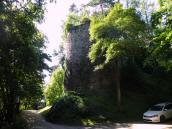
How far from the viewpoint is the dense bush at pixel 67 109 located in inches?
1125

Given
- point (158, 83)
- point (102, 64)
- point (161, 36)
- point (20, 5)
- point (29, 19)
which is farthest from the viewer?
point (158, 83)

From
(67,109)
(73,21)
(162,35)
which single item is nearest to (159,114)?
(162,35)

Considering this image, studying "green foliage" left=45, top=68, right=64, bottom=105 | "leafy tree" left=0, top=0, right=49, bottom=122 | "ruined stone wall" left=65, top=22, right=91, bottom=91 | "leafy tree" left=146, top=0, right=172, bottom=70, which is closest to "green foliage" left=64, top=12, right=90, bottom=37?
"ruined stone wall" left=65, top=22, right=91, bottom=91

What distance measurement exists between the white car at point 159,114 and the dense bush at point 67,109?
6.35 m

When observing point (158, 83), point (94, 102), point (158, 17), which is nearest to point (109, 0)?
point (158, 83)

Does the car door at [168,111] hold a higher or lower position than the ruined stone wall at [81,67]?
lower

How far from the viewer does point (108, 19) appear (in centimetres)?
2798

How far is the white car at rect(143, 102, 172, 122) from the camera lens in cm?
2458

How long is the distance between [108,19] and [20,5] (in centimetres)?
1314

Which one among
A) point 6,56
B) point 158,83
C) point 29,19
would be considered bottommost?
point 158,83

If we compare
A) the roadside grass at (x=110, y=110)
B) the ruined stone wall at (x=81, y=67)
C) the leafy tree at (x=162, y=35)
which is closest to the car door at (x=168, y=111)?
the roadside grass at (x=110, y=110)

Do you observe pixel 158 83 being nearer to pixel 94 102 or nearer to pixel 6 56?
pixel 94 102

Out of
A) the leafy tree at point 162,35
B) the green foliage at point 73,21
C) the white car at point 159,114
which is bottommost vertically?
the white car at point 159,114

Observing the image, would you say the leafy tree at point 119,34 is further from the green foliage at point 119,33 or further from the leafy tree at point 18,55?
the leafy tree at point 18,55
